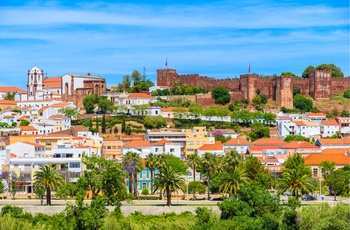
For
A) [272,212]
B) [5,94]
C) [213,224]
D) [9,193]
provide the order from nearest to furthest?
[213,224] < [272,212] < [9,193] < [5,94]

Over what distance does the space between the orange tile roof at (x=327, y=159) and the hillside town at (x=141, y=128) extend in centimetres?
8

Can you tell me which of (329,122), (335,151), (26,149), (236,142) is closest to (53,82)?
(329,122)

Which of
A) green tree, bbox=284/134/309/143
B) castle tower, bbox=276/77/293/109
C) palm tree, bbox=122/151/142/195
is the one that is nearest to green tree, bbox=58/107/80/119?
green tree, bbox=284/134/309/143

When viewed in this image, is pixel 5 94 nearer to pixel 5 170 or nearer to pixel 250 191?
pixel 5 170

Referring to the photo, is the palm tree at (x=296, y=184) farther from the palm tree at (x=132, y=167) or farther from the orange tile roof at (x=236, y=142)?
the orange tile roof at (x=236, y=142)

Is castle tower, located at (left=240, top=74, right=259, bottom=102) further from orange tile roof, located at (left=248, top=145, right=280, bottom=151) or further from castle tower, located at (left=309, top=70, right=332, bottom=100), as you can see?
orange tile roof, located at (left=248, top=145, right=280, bottom=151)

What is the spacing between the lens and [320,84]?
104m

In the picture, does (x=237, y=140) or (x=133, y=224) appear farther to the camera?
(x=237, y=140)

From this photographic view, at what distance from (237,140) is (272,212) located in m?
31.8

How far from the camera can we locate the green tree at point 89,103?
93062mm

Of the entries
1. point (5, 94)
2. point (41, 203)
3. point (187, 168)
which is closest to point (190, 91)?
point (5, 94)

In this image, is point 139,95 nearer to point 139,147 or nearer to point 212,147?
point 139,147

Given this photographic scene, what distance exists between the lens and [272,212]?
40406 millimetres

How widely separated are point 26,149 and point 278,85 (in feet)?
146
